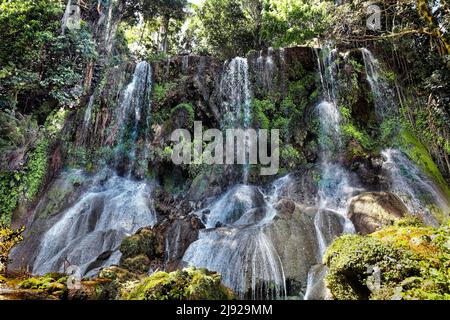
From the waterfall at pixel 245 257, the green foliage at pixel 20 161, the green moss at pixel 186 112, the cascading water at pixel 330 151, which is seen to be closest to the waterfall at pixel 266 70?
the cascading water at pixel 330 151

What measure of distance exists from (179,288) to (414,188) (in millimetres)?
10436

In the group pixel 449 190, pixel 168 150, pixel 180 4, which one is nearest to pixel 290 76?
pixel 168 150

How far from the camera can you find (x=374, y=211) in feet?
30.5

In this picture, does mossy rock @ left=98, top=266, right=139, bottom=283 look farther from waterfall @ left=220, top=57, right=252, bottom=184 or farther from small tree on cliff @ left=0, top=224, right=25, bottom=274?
waterfall @ left=220, top=57, right=252, bottom=184

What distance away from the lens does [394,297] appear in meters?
3.89

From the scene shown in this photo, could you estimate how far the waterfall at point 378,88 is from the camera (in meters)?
14.9

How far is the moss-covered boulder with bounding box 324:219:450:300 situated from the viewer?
3945 mm

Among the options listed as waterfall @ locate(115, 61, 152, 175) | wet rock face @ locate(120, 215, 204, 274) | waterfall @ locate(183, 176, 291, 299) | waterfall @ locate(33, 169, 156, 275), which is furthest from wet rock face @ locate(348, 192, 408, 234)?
waterfall @ locate(115, 61, 152, 175)

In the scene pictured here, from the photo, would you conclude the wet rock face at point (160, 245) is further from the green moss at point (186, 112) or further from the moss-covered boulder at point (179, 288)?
the green moss at point (186, 112)

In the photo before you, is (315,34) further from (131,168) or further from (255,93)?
(131,168)

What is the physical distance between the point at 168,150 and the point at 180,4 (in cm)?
1504

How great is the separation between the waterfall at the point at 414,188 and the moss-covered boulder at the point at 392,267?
584cm

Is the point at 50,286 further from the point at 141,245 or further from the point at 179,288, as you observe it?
the point at 141,245

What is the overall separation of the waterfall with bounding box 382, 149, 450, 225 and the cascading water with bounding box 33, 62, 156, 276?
9.75 metres
